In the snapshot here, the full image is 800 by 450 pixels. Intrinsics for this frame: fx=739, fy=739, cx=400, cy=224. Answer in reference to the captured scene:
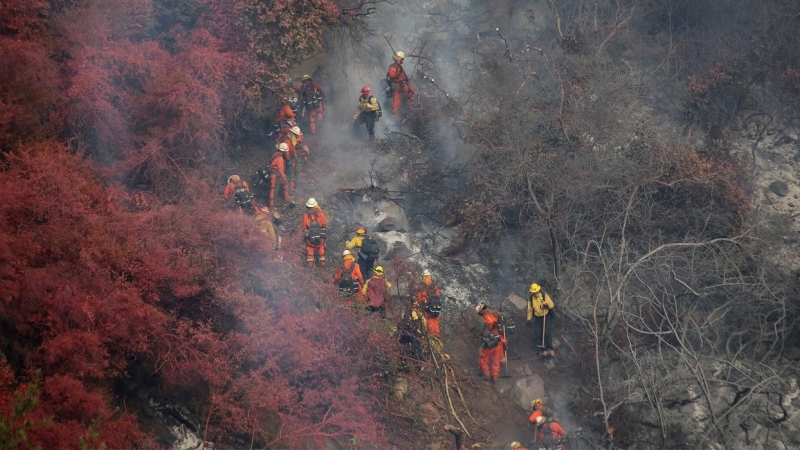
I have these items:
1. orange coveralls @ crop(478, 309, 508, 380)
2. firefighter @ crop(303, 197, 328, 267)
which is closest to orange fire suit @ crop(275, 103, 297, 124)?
firefighter @ crop(303, 197, 328, 267)

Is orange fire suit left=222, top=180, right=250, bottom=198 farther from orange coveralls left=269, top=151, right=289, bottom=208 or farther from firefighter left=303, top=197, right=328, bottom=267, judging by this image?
firefighter left=303, top=197, right=328, bottom=267

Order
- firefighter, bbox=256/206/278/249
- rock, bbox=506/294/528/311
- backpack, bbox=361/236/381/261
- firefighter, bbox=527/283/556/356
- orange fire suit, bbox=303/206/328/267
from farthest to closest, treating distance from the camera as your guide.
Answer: rock, bbox=506/294/528/311 → orange fire suit, bbox=303/206/328/267 → backpack, bbox=361/236/381/261 → firefighter, bbox=256/206/278/249 → firefighter, bbox=527/283/556/356

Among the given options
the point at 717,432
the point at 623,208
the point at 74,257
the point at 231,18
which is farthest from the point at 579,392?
the point at 231,18

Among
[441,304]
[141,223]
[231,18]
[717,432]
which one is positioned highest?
[231,18]

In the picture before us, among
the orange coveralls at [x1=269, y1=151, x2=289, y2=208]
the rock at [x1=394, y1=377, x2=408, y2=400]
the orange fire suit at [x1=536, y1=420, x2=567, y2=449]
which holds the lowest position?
the orange fire suit at [x1=536, y1=420, x2=567, y2=449]

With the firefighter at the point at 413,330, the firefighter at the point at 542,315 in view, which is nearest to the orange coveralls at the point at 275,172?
the firefighter at the point at 413,330

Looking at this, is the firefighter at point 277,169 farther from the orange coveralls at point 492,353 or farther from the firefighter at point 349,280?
the orange coveralls at point 492,353

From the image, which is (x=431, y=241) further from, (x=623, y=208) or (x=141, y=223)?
(x=141, y=223)
